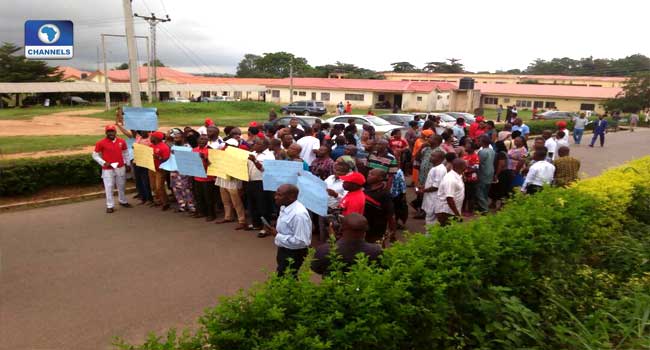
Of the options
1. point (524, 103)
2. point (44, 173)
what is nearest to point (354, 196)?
point (44, 173)

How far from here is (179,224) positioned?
846cm

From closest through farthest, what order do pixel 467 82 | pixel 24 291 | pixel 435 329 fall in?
pixel 435 329 < pixel 24 291 < pixel 467 82

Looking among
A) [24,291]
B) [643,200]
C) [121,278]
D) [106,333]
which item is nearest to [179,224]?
[121,278]

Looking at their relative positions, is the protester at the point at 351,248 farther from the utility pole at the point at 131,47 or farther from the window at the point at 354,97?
the window at the point at 354,97

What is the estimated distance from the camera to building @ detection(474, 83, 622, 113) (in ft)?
168

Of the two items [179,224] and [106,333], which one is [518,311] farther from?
[179,224]

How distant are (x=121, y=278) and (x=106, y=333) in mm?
1420

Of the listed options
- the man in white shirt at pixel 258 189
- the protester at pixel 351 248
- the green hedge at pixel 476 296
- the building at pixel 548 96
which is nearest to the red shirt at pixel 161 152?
the man in white shirt at pixel 258 189

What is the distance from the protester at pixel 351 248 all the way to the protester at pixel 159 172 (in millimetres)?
5864

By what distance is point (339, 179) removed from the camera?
6.20 meters

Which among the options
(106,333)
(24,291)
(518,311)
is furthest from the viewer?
(24,291)

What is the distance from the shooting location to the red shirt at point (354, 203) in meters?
5.38

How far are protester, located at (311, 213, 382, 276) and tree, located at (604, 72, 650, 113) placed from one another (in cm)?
4793

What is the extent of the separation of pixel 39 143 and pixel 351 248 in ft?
61.9
